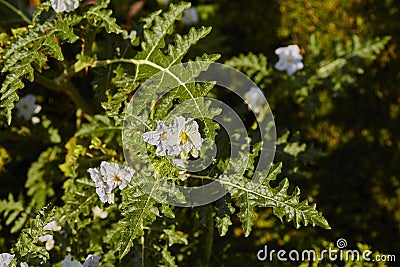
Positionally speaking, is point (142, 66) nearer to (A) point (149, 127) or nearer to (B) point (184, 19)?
(A) point (149, 127)

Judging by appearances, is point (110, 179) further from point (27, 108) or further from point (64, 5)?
point (27, 108)

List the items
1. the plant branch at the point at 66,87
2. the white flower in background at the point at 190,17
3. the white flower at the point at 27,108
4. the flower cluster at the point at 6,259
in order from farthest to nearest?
the white flower in background at the point at 190,17
the white flower at the point at 27,108
the plant branch at the point at 66,87
the flower cluster at the point at 6,259

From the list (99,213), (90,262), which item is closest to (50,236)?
(99,213)

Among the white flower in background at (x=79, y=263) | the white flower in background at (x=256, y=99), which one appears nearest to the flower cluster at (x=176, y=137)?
the white flower in background at (x=79, y=263)

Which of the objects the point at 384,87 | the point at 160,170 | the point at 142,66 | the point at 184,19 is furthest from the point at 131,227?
the point at 384,87

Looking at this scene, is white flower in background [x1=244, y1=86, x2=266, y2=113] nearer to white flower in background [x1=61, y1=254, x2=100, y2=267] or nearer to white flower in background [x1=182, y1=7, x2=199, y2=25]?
white flower in background [x1=182, y1=7, x2=199, y2=25]

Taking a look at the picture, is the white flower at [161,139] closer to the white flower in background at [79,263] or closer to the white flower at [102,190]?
the white flower at [102,190]
